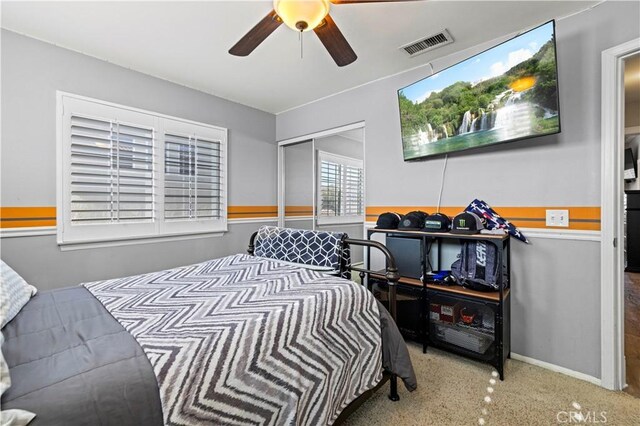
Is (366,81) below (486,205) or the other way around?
the other way around

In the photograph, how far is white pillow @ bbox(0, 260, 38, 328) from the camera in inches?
47.4

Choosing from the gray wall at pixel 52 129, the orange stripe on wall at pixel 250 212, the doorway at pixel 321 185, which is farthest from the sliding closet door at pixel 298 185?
the gray wall at pixel 52 129

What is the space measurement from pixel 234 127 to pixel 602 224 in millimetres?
3736

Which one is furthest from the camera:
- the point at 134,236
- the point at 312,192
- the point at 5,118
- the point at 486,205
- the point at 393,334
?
the point at 312,192

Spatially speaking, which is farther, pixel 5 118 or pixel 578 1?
pixel 5 118

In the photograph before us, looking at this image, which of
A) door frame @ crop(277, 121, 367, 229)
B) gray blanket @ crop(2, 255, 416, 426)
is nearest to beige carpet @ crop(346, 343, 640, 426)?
gray blanket @ crop(2, 255, 416, 426)

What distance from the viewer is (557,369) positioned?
83.8 inches

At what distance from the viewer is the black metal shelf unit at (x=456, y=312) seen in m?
2.05

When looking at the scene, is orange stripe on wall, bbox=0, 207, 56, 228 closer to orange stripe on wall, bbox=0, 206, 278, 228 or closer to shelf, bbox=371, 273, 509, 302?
orange stripe on wall, bbox=0, 206, 278, 228

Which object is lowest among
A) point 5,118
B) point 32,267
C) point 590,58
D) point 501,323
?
point 501,323

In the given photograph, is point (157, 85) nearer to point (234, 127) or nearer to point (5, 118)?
point (234, 127)

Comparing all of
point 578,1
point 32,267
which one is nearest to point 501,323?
point 578,1

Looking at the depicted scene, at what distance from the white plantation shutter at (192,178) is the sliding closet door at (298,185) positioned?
103 cm

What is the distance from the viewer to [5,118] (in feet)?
7.32
